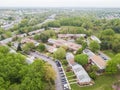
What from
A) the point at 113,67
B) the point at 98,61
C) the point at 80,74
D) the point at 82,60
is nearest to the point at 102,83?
the point at 113,67

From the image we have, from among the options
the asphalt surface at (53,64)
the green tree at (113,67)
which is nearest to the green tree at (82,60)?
the asphalt surface at (53,64)

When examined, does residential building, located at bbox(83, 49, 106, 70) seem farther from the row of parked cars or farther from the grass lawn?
the row of parked cars

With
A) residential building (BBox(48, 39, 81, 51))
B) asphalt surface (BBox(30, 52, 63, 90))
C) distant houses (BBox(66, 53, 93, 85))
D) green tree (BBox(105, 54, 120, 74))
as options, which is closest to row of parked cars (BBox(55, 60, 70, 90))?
asphalt surface (BBox(30, 52, 63, 90))

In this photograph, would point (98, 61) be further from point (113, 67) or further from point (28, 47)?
point (28, 47)

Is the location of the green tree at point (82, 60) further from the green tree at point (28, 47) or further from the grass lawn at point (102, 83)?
the green tree at point (28, 47)

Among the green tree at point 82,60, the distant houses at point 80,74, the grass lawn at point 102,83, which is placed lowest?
the grass lawn at point 102,83

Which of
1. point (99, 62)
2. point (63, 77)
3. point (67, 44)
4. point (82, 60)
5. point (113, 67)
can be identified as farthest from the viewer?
point (67, 44)

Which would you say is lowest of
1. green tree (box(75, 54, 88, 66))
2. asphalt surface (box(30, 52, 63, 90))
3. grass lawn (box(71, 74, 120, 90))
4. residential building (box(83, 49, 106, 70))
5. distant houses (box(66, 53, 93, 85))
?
asphalt surface (box(30, 52, 63, 90))

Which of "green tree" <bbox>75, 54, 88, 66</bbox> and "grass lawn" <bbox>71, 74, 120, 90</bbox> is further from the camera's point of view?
"green tree" <bbox>75, 54, 88, 66</bbox>

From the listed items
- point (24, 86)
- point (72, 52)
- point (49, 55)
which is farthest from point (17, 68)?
point (72, 52)
